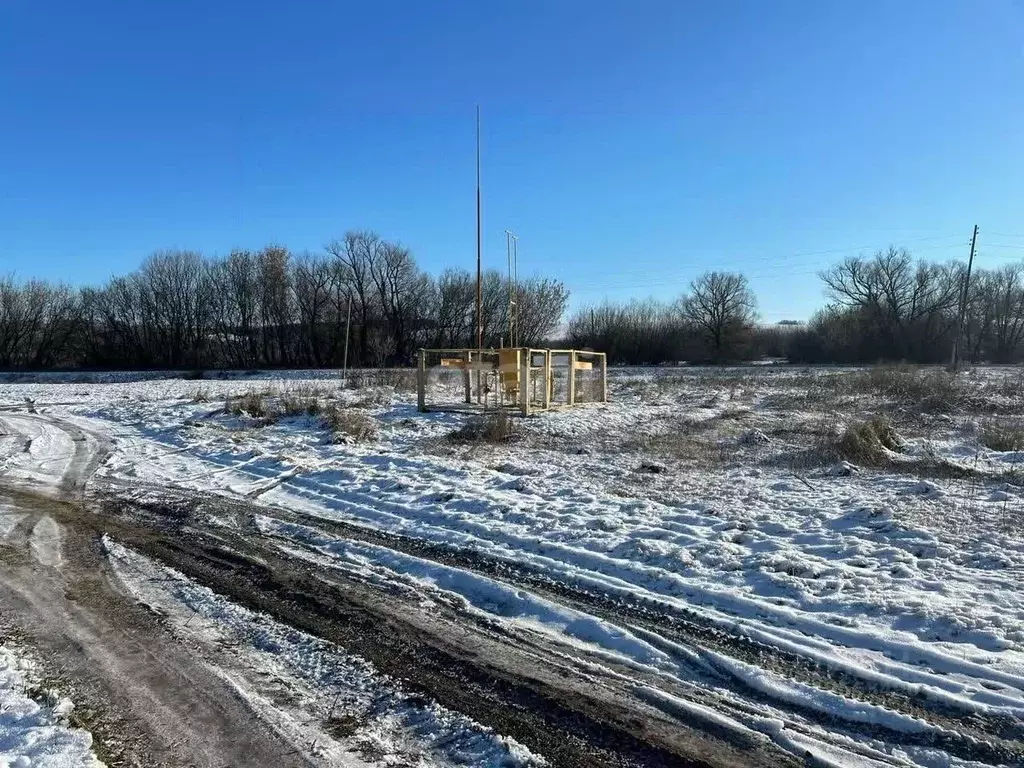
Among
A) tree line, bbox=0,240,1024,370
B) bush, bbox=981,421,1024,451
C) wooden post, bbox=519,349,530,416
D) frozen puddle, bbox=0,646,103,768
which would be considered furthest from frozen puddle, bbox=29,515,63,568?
tree line, bbox=0,240,1024,370

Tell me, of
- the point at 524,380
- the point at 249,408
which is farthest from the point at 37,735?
the point at 249,408

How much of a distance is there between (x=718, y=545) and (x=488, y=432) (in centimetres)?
815

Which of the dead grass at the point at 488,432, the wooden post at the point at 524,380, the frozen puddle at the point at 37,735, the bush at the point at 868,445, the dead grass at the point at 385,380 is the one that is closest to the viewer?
the frozen puddle at the point at 37,735

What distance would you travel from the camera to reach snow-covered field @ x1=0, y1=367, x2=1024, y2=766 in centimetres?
398

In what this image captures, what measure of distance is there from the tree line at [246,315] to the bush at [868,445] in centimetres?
5530

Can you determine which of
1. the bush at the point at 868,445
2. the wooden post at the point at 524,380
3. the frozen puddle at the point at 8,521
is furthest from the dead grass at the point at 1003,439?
the frozen puddle at the point at 8,521

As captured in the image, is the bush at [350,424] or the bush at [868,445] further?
the bush at [350,424]

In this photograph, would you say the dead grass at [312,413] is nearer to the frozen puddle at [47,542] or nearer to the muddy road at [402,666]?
the frozen puddle at [47,542]

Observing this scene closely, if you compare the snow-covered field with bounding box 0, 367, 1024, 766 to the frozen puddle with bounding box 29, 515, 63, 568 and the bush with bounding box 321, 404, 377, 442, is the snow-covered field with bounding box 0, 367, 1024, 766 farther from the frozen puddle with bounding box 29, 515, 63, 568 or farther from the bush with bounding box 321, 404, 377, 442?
the frozen puddle with bounding box 29, 515, 63, 568

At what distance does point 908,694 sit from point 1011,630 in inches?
53.1

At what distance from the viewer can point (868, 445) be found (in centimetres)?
1152

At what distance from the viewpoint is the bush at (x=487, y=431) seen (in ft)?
46.6

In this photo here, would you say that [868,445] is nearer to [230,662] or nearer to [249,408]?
[230,662]

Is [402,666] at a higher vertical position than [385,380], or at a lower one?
lower
